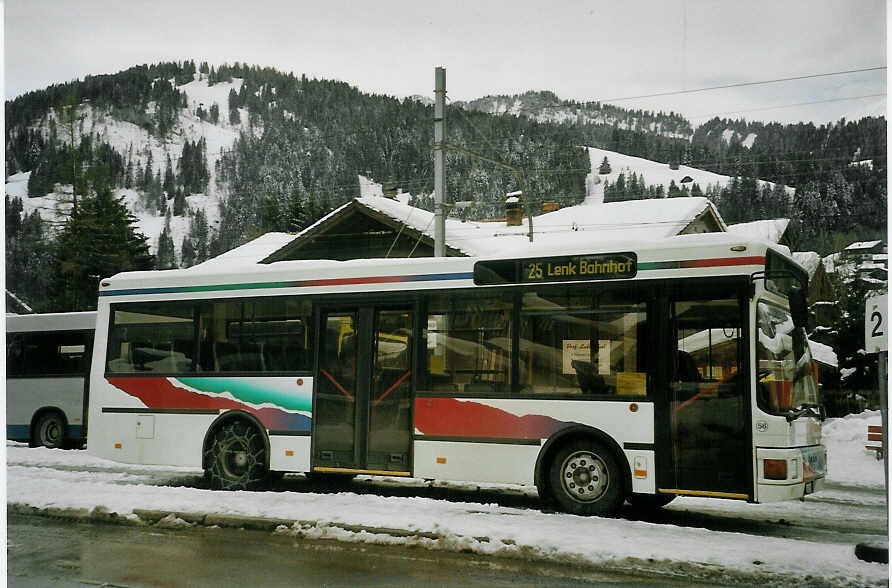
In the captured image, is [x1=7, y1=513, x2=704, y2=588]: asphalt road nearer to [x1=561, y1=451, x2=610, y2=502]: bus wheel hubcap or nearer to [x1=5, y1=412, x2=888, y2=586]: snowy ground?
[x1=5, y1=412, x2=888, y2=586]: snowy ground

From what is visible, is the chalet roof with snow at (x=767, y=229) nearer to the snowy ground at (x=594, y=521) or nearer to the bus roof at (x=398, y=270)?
the bus roof at (x=398, y=270)

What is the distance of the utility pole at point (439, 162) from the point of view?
344 inches

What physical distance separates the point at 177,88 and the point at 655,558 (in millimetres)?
6698

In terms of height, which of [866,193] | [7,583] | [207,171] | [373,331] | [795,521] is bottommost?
[7,583]

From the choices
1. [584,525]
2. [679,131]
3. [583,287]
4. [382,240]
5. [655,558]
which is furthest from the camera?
[382,240]

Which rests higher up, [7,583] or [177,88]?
[177,88]

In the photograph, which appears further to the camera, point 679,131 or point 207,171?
point 207,171

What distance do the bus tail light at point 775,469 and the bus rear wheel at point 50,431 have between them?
24.7ft

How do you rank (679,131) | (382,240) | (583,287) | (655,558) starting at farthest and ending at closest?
1. (382,240)
2. (679,131)
3. (583,287)
4. (655,558)

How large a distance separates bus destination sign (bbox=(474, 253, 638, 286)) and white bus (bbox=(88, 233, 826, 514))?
0.04 ft

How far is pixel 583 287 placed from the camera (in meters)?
7.38

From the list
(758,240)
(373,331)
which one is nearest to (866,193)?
(758,240)

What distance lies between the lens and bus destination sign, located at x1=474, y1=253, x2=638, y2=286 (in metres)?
7.30

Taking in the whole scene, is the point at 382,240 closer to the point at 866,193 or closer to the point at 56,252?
the point at 56,252
